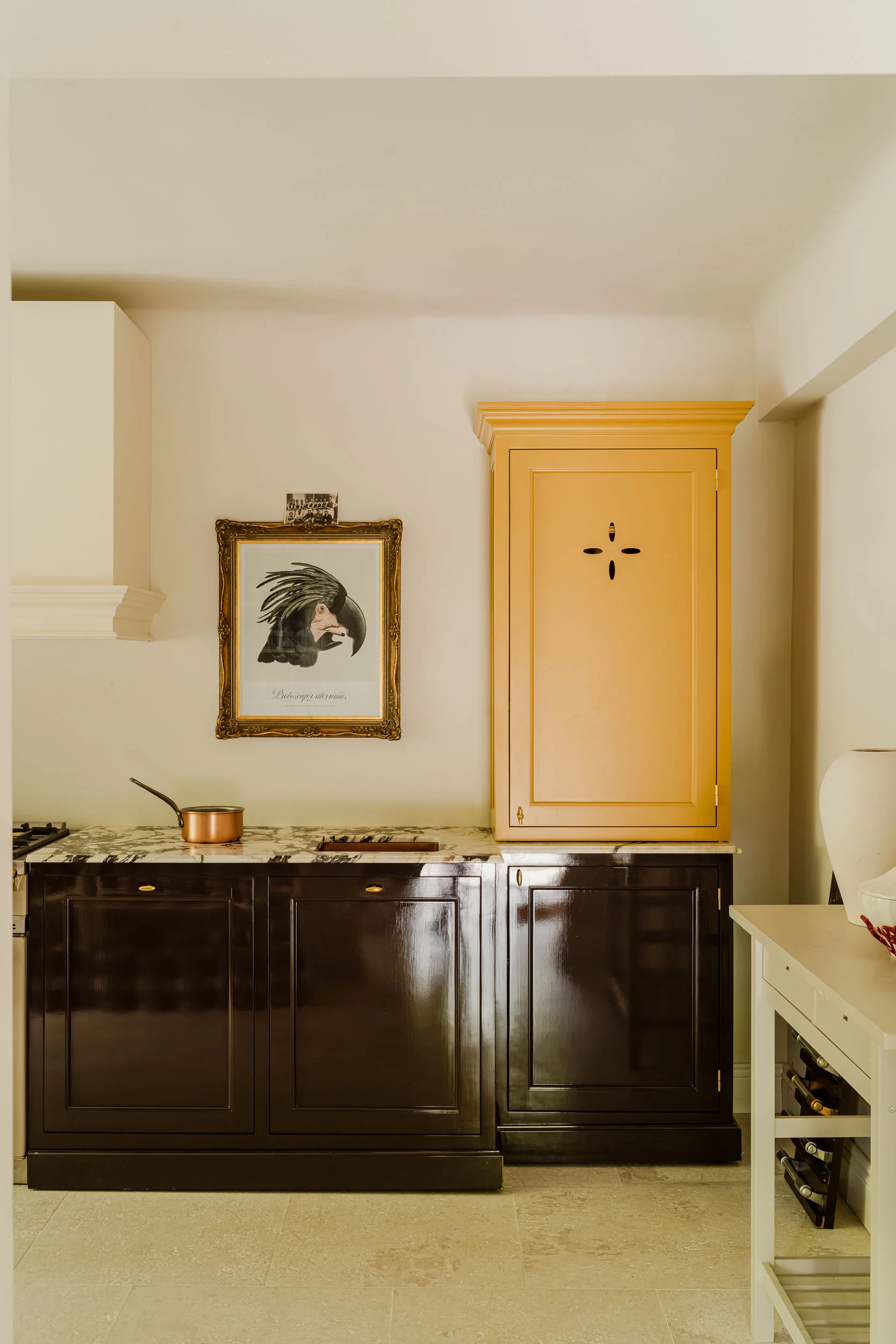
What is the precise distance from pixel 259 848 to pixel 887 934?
5.86 feet

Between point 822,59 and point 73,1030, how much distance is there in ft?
9.45

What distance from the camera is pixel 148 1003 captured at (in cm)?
270

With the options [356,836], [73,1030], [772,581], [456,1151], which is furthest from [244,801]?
[772,581]

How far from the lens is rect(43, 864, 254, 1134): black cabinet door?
8.86 feet

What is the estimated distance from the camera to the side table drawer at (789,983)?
1.85 meters

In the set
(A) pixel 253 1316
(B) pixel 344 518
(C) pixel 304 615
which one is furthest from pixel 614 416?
(A) pixel 253 1316

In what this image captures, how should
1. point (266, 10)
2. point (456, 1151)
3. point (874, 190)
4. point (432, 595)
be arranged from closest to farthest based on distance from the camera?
point (266, 10) → point (874, 190) → point (456, 1151) → point (432, 595)

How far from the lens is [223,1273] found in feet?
7.60

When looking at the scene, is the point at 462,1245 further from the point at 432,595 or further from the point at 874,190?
the point at 874,190

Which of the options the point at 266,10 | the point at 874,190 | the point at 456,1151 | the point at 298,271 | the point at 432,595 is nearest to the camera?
the point at 266,10

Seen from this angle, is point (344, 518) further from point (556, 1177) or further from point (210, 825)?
point (556, 1177)

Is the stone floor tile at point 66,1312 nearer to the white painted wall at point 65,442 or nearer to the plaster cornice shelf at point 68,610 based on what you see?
the plaster cornice shelf at point 68,610

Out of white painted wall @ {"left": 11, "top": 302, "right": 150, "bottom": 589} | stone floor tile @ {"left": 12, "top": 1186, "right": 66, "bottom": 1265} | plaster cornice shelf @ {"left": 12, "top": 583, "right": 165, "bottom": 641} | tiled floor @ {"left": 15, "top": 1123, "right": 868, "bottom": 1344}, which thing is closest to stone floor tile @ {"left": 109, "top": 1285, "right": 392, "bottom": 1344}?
tiled floor @ {"left": 15, "top": 1123, "right": 868, "bottom": 1344}

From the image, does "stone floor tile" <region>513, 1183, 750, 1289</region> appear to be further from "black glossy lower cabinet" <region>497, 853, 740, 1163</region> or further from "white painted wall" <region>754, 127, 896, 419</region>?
"white painted wall" <region>754, 127, 896, 419</region>
